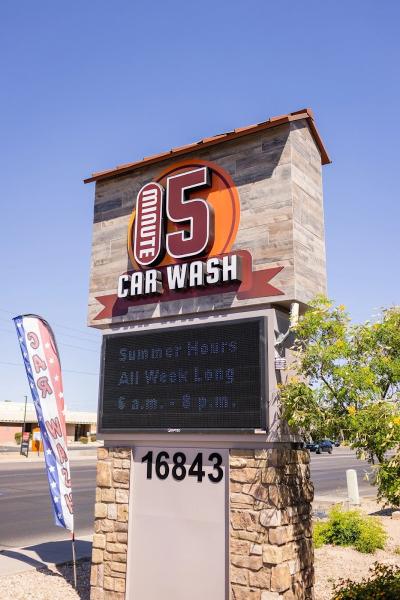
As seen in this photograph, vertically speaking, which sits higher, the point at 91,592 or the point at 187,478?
the point at 187,478

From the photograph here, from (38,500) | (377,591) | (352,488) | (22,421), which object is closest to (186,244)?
(377,591)

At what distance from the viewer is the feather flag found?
10.0 m

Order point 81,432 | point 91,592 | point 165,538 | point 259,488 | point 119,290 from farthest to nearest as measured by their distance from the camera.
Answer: point 81,432 → point 119,290 → point 91,592 → point 165,538 → point 259,488

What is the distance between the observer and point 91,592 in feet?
30.5

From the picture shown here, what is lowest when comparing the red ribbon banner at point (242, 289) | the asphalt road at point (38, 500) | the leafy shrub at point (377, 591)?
the asphalt road at point (38, 500)

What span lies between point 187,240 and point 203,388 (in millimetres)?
2523

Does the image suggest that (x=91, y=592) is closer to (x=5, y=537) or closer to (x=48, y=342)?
(x=48, y=342)

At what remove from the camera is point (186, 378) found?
867cm

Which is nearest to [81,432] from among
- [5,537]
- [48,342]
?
[5,537]

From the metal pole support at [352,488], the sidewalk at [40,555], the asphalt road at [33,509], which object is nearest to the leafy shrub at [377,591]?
the sidewalk at [40,555]

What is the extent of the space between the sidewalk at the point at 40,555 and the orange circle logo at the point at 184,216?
6.66 meters

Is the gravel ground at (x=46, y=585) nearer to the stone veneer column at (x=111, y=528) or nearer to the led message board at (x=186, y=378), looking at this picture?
the stone veneer column at (x=111, y=528)

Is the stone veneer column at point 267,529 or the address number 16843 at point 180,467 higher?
the address number 16843 at point 180,467

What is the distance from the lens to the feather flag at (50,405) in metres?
10.0
